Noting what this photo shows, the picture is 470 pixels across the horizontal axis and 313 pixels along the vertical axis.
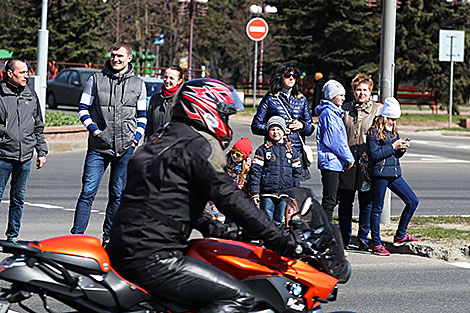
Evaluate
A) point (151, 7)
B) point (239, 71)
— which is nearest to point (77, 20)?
point (151, 7)

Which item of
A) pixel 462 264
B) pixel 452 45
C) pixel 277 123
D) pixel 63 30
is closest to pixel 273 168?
pixel 277 123

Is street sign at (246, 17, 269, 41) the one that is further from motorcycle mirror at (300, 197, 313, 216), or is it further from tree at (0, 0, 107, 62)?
motorcycle mirror at (300, 197, 313, 216)

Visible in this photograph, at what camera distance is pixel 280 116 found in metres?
9.05

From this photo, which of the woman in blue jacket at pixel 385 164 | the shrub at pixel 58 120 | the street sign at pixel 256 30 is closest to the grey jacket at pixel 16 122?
the woman in blue jacket at pixel 385 164

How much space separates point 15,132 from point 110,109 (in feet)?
3.19

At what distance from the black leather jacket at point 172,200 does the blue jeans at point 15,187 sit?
4.34 metres

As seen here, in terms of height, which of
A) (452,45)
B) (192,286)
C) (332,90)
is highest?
(452,45)

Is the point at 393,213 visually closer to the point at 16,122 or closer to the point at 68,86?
the point at 16,122

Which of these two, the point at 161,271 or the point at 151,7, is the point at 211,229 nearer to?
the point at 161,271

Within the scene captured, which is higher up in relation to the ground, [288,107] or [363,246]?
[288,107]

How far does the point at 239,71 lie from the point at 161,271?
278ft

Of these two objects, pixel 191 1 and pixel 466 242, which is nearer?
pixel 466 242

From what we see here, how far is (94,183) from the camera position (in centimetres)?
824

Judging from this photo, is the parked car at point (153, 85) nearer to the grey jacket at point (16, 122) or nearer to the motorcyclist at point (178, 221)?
the grey jacket at point (16, 122)
